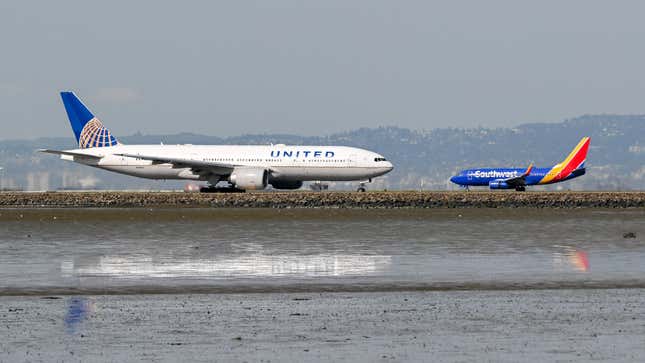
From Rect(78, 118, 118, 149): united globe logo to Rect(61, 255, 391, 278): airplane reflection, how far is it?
231 ft

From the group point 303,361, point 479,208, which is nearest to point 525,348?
point 303,361

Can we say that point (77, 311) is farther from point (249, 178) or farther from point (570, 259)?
point (249, 178)

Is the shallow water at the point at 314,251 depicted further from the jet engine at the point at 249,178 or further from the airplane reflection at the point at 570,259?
the jet engine at the point at 249,178

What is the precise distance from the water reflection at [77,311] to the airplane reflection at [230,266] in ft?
15.0

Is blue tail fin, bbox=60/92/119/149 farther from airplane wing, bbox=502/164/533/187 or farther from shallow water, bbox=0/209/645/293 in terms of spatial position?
shallow water, bbox=0/209/645/293

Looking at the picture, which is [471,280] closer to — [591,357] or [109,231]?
[591,357]

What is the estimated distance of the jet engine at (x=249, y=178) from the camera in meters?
85.0

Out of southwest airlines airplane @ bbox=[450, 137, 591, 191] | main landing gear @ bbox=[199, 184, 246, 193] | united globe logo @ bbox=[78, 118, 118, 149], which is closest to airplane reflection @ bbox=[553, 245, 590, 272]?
main landing gear @ bbox=[199, 184, 246, 193]

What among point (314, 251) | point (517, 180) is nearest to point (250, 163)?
point (517, 180)

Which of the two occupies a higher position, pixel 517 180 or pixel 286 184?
pixel 517 180

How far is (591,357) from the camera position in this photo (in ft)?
49.5

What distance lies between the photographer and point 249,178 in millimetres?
85000

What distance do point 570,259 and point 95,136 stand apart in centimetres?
7502

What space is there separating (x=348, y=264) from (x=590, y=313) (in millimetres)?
10302
